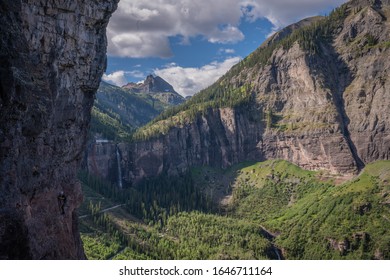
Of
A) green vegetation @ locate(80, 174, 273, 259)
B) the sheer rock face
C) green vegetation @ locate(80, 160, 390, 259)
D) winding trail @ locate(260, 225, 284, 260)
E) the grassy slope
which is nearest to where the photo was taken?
the sheer rock face

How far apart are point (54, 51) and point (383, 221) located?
140 metres

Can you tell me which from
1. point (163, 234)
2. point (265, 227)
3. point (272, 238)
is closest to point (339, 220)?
point (272, 238)

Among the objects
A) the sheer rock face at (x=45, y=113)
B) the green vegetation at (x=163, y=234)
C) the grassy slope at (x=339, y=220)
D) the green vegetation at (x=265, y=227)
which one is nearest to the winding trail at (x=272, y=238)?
the green vegetation at (x=265, y=227)

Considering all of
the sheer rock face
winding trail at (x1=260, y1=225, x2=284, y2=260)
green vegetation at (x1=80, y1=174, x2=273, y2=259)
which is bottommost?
winding trail at (x1=260, y1=225, x2=284, y2=260)

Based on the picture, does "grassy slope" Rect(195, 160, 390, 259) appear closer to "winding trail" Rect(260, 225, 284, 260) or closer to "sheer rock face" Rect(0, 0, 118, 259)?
"winding trail" Rect(260, 225, 284, 260)

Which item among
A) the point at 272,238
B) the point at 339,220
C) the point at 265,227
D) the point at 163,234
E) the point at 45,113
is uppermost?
the point at 45,113

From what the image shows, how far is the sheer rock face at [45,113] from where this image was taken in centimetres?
3997

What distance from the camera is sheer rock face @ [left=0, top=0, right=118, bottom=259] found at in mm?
39969

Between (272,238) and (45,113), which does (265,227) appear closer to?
(272,238)

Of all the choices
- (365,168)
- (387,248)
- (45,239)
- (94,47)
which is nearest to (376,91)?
(365,168)

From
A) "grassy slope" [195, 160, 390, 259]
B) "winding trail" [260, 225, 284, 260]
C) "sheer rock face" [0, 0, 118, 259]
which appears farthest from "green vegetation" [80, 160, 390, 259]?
"sheer rock face" [0, 0, 118, 259]

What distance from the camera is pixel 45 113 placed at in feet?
158

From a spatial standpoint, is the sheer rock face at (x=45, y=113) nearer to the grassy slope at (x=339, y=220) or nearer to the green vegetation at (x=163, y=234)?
the green vegetation at (x=163, y=234)

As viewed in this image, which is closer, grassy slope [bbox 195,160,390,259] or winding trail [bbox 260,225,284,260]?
grassy slope [bbox 195,160,390,259]
